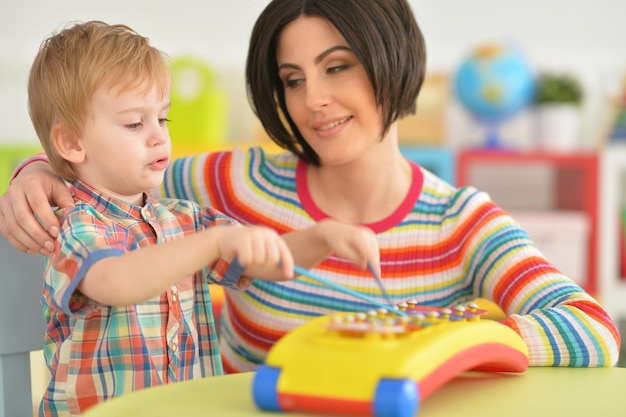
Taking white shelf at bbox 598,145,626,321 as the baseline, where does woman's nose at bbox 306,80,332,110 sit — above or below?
above

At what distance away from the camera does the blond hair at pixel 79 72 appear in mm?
983

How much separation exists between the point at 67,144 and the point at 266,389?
426 millimetres

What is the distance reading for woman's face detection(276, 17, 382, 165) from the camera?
4.16 ft

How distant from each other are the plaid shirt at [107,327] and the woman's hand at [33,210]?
0.02m

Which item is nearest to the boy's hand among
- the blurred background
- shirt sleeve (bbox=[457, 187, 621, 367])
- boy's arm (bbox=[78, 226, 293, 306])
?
boy's arm (bbox=[78, 226, 293, 306])

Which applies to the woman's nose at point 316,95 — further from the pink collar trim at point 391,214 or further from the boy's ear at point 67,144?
the boy's ear at point 67,144

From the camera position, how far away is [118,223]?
1.00 metres

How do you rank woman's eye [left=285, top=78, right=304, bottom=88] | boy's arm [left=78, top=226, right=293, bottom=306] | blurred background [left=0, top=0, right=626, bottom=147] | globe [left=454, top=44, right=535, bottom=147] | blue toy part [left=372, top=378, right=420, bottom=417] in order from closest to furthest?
blue toy part [left=372, top=378, right=420, bottom=417] < boy's arm [left=78, top=226, right=293, bottom=306] < woman's eye [left=285, top=78, right=304, bottom=88] < globe [left=454, top=44, right=535, bottom=147] < blurred background [left=0, top=0, right=626, bottom=147]

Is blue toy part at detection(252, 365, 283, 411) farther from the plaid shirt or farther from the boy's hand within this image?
the plaid shirt

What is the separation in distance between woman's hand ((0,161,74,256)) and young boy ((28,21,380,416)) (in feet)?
0.07

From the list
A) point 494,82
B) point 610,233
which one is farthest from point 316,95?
point 610,233

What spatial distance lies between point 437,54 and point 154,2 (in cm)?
103

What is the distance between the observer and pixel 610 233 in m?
2.95

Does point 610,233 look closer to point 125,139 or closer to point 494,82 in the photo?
point 494,82
